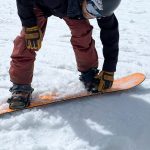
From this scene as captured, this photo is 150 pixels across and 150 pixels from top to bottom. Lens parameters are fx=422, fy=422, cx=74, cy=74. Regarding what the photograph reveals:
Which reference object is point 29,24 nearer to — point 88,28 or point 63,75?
point 88,28

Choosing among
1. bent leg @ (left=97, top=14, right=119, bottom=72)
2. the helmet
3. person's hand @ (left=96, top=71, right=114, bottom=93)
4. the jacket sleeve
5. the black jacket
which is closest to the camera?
the helmet

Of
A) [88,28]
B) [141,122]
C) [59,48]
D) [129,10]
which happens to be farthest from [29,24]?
[129,10]

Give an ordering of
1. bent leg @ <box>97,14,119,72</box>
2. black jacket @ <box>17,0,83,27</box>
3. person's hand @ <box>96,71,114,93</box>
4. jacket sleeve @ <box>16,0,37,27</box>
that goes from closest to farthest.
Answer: black jacket @ <box>17,0,83,27</box> → jacket sleeve @ <box>16,0,37,27</box> → bent leg @ <box>97,14,119,72</box> → person's hand @ <box>96,71,114,93</box>

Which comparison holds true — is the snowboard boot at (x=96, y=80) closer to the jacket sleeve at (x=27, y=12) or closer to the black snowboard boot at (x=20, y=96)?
the black snowboard boot at (x=20, y=96)

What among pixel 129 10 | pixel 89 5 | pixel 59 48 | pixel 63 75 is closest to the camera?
pixel 89 5

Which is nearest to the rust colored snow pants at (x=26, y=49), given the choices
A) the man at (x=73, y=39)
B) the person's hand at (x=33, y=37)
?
the man at (x=73, y=39)

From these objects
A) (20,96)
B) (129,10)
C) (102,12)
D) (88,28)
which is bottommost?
(129,10)

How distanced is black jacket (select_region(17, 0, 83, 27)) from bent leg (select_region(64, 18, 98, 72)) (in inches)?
6.5

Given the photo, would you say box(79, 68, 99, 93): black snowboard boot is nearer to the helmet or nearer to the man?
the man

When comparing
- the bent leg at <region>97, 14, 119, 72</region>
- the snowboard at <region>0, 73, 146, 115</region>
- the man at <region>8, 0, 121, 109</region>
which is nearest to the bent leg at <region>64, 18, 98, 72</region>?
the man at <region>8, 0, 121, 109</region>

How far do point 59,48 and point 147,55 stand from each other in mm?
971

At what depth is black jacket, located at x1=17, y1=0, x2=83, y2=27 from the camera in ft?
9.55

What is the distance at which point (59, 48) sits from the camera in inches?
184

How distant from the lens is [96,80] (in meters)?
3.38
